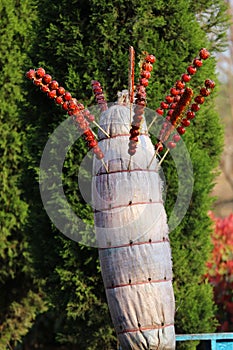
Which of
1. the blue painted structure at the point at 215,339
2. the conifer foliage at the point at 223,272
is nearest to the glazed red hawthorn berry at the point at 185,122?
the blue painted structure at the point at 215,339

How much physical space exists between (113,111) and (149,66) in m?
0.30

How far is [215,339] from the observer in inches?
167

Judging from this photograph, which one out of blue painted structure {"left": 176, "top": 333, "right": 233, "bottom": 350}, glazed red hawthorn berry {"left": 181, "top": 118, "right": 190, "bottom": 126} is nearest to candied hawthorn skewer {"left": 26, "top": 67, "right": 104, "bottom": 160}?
glazed red hawthorn berry {"left": 181, "top": 118, "right": 190, "bottom": 126}

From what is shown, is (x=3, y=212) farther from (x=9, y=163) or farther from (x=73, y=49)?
(x=73, y=49)

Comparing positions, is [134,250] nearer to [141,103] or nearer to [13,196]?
[141,103]

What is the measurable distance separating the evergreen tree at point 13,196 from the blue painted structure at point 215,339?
2.74 meters

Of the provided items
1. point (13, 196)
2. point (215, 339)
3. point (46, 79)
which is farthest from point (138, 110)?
point (13, 196)

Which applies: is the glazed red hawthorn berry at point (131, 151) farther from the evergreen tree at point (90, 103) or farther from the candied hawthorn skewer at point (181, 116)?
the evergreen tree at point (90, 103)

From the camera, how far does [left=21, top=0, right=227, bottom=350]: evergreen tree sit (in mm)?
4988

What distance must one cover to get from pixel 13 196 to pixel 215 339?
10.1ft

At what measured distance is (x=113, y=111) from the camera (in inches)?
143

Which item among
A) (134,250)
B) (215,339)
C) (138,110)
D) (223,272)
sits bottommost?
(215,339)

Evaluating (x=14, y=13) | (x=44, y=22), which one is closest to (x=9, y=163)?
(x=14, y=13)

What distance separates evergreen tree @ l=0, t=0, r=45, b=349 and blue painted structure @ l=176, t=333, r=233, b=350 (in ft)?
8.98
